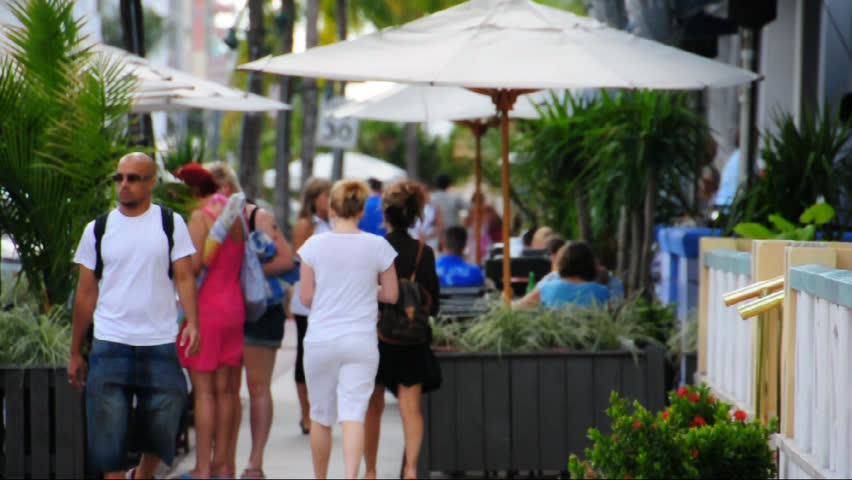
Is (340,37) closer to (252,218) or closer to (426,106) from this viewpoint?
(426,106)

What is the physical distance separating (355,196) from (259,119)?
13.9m

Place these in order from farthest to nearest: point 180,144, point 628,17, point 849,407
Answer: point 628,17
point 180,144
point 849,407

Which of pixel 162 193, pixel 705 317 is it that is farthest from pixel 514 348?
pixel 162 193

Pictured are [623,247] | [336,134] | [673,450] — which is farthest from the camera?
[336,134]

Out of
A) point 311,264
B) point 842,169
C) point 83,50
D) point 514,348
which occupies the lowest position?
point 514,348

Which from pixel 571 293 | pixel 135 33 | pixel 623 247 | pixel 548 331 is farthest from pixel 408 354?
pixel 135 33

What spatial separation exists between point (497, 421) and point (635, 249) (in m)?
3.32

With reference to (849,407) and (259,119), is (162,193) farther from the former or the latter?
(259,119)

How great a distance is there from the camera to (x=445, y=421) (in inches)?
290

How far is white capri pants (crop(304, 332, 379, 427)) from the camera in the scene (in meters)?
6.67

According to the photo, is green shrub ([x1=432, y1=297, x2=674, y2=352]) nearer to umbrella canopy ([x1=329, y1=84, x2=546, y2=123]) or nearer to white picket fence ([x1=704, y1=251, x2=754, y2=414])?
white picket fence ([x1=704, y1=251, x2=754, y2=414])

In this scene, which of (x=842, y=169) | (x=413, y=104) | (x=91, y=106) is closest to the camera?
(x=91, y=106)

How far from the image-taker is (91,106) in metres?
7.18

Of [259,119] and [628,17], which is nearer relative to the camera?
[628,17]
